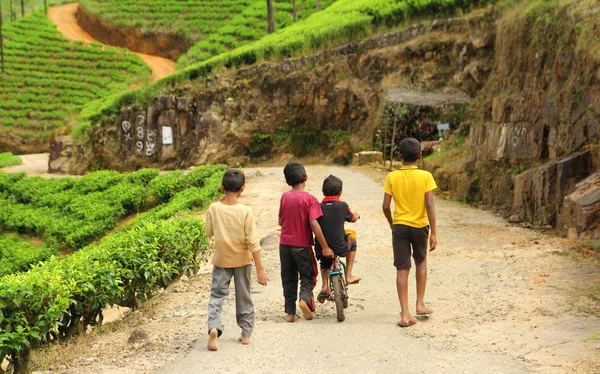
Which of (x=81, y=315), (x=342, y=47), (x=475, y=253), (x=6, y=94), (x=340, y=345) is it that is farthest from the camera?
(x=6, y=94)

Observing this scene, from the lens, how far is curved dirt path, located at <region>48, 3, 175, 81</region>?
47.5 meters

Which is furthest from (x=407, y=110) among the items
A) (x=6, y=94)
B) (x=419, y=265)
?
(x=6, y=94)

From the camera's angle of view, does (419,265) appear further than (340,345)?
Yes

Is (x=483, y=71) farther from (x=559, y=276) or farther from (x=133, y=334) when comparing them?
(x=133, y=334)

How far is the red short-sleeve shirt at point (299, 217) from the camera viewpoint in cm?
672

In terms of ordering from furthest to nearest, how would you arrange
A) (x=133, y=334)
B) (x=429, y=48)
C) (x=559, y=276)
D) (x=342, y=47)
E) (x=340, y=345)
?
(x=342, y=47)
(x=429, y=48)
(x=559, y=276)
(x=133, y=334)
(x=340, y=345)

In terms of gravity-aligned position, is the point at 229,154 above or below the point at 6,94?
below

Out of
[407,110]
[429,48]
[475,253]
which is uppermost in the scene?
[429,48]

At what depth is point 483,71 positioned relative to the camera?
81.3ft

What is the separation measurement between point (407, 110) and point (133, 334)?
19933 millimetres

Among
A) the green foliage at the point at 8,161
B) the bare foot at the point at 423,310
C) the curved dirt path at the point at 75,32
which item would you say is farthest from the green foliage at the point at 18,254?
the curved dirt path at the point at 75,32

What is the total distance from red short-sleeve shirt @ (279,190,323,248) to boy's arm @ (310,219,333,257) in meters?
0.06

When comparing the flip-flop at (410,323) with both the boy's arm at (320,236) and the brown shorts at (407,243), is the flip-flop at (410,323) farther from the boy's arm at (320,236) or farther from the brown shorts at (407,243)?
the boy's arm at (320,236)

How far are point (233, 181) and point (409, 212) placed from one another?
65.6 inches
